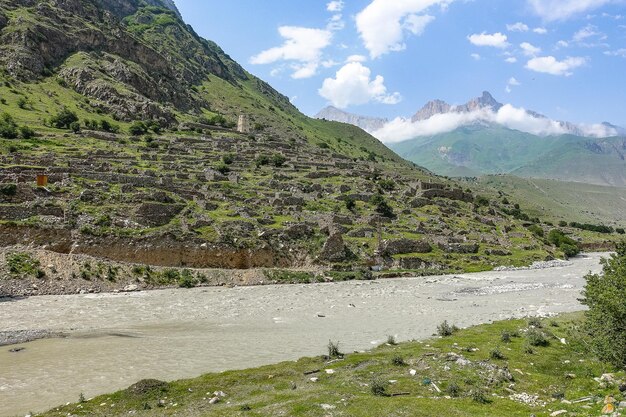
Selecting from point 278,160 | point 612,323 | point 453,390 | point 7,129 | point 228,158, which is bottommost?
point 453,390

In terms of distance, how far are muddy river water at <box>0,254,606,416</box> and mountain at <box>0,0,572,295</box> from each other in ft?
19.9

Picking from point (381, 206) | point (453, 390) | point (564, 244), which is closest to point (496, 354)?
point (453, 390)

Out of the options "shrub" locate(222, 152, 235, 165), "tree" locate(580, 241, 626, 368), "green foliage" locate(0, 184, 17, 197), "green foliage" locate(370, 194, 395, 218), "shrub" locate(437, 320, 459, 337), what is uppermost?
"shrub" locate(222, 152, 235, 165)

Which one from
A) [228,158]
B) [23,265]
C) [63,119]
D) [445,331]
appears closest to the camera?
[445,331]

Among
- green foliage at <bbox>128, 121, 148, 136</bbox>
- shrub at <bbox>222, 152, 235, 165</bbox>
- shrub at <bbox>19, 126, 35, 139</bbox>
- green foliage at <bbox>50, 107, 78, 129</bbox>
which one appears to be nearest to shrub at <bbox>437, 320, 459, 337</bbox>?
shrub at <bbox>222, 152, 235, 165</bbox>

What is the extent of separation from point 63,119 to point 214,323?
80110 millimetres

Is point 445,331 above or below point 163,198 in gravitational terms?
below

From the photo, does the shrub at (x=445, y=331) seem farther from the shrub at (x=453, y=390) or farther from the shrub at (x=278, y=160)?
the shrub at (x=278, y=160)

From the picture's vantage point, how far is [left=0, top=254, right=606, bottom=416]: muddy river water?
814 inches

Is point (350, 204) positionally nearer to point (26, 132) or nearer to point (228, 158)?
point (228, 158)

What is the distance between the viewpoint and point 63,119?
3688 inches

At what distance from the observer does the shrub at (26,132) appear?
7903 centimetres

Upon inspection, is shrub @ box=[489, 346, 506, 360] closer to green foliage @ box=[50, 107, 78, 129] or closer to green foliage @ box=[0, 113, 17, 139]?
green foliage @ box=[0, 113, 17, 139]

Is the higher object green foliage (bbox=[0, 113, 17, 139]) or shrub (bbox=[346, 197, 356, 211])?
green foliage (bbox=[0, 113, 17, 139])
